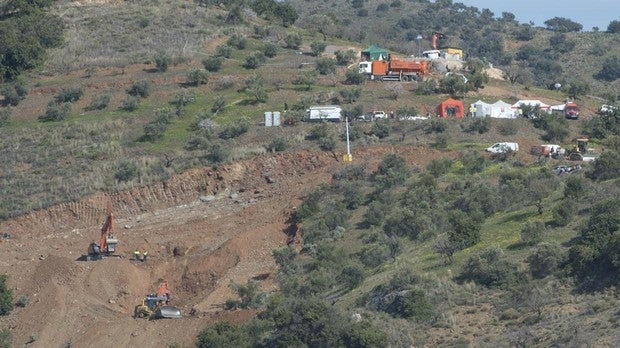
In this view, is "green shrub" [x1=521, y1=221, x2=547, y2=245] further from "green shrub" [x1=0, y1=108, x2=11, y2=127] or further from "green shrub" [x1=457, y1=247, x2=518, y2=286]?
"green shrub" [x1=0, y1=108, x2=11, y2=127]

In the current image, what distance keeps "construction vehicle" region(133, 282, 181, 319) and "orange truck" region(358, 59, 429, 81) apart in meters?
31.7

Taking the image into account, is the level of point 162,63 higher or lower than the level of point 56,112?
higher

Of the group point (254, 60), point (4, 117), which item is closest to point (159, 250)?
point (4, 117)

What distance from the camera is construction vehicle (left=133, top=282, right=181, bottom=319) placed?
59.9 meters

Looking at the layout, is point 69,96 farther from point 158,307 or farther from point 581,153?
point 158,307

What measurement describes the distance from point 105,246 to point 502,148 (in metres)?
20.5

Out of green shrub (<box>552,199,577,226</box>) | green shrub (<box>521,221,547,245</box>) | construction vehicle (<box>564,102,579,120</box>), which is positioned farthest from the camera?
construction vehicle (<box>564,102,579,120</box>)

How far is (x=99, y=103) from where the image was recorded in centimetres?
8725

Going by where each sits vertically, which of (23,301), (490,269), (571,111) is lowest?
(23,301)

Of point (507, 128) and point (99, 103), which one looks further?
point (99, 103)

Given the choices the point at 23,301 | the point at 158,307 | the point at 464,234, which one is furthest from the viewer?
the point at 23,301

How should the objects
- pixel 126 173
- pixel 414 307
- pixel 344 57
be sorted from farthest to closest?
pixel 344 57 < pixel 126 173 < pixel 414 307

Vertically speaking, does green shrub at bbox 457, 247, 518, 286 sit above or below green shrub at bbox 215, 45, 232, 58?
below

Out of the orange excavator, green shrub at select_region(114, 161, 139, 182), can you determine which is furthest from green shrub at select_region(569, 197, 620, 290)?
the orange excavator
